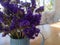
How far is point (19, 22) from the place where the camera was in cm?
75

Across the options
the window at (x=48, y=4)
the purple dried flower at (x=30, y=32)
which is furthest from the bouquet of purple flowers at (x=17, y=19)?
the window at (x=48, y=4)

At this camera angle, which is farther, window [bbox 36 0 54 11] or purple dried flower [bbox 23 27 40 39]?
window [bbox 36 0 54 11]

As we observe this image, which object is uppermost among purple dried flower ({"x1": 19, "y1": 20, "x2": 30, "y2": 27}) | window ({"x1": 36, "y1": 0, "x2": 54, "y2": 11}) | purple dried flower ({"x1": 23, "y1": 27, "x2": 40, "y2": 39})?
purple dried flower ({"x1": 19, "y1": 20, "x2": 30, "y2": 27})

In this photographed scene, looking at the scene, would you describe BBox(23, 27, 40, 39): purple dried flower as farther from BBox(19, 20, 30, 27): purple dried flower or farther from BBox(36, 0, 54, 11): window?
BBox(36, 0, 54, 11): window

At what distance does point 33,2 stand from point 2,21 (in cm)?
20

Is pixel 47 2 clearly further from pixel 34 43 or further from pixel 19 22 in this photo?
pixel 19 22

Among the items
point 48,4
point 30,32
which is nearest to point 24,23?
point 30,32

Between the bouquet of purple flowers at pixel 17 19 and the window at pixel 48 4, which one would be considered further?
the window at pixel 48 4

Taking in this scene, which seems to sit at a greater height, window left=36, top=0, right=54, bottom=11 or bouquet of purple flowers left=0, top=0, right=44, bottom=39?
bouquet of purple flowers left=0, top=0, right=44, bottom=39

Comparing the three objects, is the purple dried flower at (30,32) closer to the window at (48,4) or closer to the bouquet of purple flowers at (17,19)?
the bouquet of purple flowers at (17,19)

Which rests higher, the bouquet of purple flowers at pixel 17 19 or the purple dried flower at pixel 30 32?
the bouquet of purple flowers at pixel 17 19

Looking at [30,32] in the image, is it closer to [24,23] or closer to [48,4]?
[24,23]

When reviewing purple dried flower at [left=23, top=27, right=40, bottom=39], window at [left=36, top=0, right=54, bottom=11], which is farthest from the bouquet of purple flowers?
window at [left=36, top=0, right=54, bottom=11]

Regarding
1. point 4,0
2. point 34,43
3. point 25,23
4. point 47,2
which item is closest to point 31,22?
point 25,23
